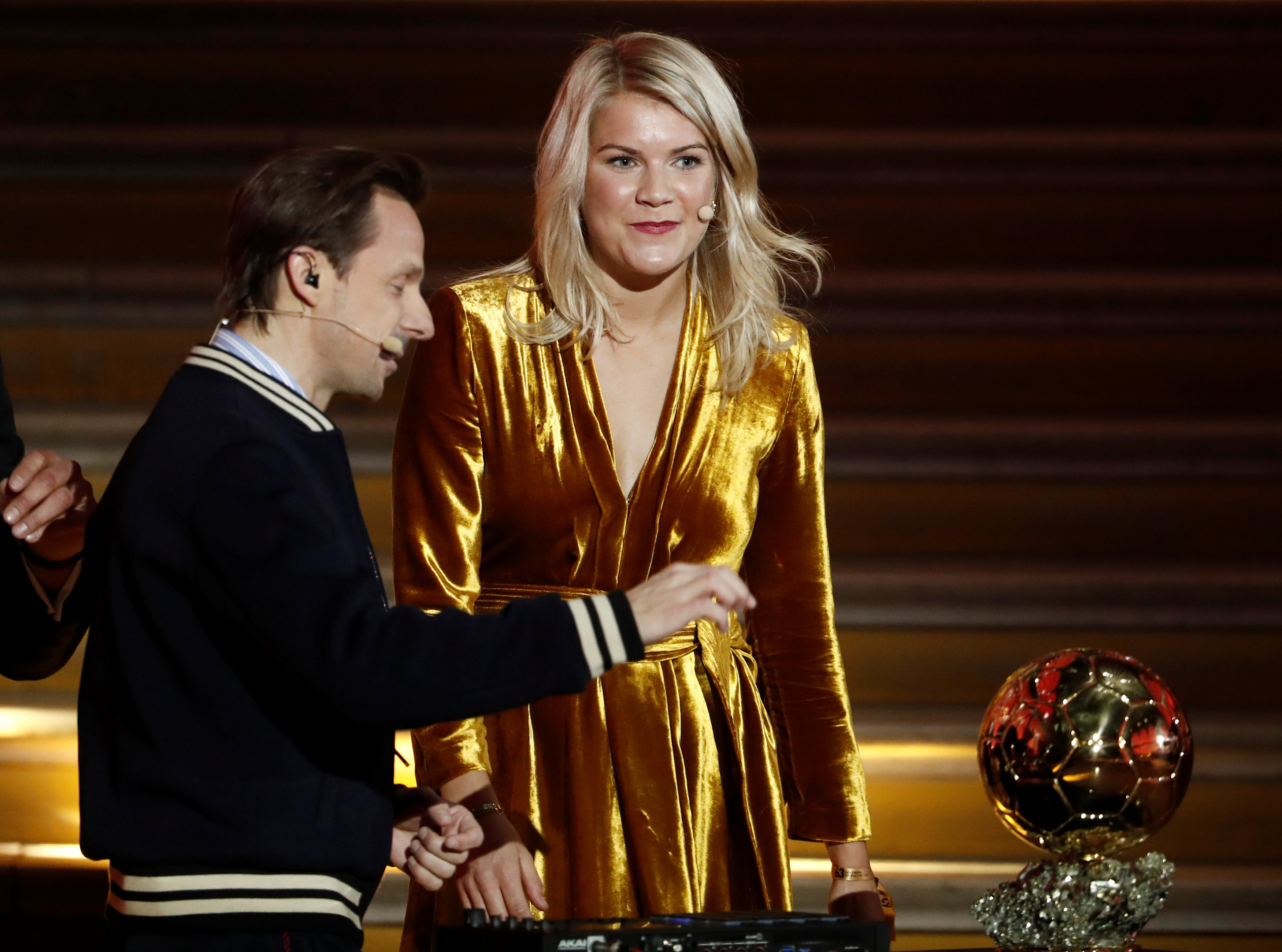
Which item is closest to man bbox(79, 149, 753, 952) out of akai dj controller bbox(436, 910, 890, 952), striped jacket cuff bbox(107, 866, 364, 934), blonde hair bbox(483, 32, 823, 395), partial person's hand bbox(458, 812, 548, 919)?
striped jacket cuff bbox(107, 866, 364, 934)

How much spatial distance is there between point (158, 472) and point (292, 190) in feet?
0.86

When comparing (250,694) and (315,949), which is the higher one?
(250,694)

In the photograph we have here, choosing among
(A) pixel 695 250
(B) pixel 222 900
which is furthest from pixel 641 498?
(B) pixel 222 900

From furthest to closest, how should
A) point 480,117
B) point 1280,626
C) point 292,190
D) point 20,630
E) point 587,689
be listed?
1. point 480,117
2. point 1280,626
3. point 587,689
4. point 20,630
5. point 292,190

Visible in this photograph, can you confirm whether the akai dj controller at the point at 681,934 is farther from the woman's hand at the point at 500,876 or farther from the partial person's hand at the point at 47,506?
the partial person's hand at the point at 47,506

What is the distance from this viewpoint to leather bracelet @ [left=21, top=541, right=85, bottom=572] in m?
1.57

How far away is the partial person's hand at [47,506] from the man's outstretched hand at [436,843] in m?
0.45

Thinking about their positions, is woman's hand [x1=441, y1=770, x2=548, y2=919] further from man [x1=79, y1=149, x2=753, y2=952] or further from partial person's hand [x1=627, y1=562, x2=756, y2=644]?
partial person's hand [x1=627, y1=562, x2=756, y2=644]

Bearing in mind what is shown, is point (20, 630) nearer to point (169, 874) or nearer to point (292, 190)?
point (169, 874)

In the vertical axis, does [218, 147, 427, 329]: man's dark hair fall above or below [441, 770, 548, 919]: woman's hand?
above

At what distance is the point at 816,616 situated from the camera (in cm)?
189

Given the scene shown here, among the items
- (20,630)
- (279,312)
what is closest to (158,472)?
(279,312)

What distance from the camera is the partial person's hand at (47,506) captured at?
1.56 metres

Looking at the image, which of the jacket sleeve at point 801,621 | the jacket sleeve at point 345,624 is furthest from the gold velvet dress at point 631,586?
the jacket sleeve at point 345,624
